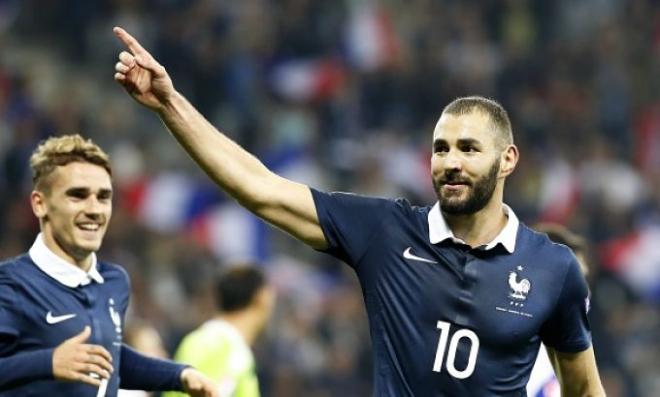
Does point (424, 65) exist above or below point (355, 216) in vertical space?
above

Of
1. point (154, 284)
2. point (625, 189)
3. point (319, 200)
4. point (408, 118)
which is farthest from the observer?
point (408, 118)

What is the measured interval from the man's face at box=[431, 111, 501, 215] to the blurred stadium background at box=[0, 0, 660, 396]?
22.8 feet

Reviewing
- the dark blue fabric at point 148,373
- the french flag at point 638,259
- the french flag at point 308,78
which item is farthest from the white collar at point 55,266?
the french flag at point 308,78

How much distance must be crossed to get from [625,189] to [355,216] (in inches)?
365

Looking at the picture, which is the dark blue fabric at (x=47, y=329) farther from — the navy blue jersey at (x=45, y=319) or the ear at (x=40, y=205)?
the ear at (x=40, y=205)

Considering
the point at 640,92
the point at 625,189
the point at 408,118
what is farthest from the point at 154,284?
the point at 640,92

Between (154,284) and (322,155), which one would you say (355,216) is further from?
(322,155)

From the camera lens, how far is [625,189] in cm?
1409

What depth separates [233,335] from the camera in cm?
776

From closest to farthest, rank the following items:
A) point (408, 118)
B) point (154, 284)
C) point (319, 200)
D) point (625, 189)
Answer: point (319, 200)
point (154, 284)
point (625, 189)
point (408, 118)

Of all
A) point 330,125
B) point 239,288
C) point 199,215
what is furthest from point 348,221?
point 330,125

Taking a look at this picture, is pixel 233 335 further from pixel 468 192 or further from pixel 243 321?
pixel 468 192

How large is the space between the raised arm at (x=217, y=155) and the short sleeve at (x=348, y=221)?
3 cm

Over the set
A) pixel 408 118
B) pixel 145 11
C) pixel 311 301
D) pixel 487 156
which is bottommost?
pixel 311 301
